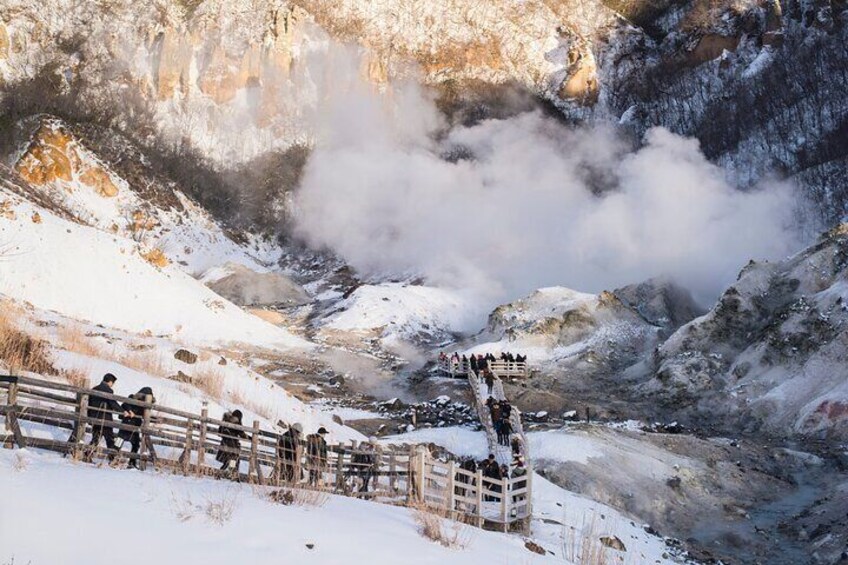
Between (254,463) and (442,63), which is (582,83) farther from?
(254,463)

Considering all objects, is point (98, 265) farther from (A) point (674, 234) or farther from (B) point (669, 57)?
(B) point (669, 57)

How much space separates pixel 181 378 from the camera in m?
20.5

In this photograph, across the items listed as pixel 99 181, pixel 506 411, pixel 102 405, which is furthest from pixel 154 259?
pixel 99 181

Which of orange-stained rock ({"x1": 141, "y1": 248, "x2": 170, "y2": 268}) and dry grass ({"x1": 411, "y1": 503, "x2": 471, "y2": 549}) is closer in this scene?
dry grass ({"x1": 411, "y1": 503, "x2": 471, "y2": 549})

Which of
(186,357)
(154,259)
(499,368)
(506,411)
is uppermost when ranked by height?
(154,259)

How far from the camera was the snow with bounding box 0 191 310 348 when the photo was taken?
36.9 metres

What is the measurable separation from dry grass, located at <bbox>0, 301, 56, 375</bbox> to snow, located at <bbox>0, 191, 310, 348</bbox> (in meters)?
17.7

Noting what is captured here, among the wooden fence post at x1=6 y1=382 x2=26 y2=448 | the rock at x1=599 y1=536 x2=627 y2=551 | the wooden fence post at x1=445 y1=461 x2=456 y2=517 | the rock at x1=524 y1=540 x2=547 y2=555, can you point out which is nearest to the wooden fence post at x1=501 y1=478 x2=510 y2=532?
the wooden fence post at x1=445 y1=461 x2=456 y2=517

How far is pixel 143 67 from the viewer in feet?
356

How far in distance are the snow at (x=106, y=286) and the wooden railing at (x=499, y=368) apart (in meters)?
12.5

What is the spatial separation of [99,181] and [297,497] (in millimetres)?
85605

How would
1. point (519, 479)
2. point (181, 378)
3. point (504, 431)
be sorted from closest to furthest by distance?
point (519, 479) < point (181, 378) < point (504, 431)

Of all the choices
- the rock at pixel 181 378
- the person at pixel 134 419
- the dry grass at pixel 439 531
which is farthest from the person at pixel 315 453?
the rock at pixel 181 378

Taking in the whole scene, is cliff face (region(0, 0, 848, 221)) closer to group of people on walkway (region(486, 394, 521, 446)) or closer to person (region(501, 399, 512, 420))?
person (region(501, 399, 512, 420))
